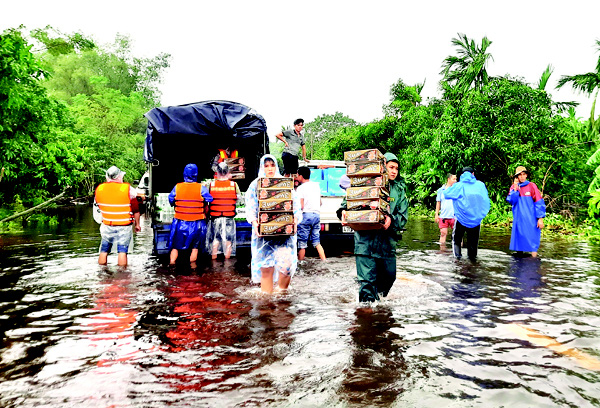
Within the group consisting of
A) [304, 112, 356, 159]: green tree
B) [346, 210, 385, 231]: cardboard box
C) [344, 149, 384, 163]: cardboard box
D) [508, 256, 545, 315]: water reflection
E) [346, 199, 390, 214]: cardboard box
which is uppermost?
[304, 112, 356, 159]: green tree

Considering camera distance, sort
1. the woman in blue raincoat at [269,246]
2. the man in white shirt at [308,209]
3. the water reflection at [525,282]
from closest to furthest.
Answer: the water reflection at [525,282] < the woman in blue raincoat at [269,246] < the man in white shirt at [308,209]

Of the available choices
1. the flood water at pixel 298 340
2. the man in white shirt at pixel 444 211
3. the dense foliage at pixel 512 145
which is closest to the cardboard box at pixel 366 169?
the flood water at pixel 298 340

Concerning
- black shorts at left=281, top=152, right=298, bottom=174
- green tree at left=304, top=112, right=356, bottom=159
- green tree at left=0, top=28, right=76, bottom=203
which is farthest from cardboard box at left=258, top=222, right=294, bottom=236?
green tree at left=304, top=112, right=356, bottom=159

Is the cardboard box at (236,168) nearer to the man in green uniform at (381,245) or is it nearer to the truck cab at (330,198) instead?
the truck cab at (330,198)

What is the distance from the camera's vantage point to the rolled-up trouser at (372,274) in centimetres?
598

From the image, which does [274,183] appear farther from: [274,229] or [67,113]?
[67,113]

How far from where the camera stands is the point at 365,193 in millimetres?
5730

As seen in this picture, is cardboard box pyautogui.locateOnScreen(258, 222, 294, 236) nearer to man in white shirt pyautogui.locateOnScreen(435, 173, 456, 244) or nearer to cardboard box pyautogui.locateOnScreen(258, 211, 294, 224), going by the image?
cardboard box pyautogui.locateOnScreen(258, 211, 294, 224)

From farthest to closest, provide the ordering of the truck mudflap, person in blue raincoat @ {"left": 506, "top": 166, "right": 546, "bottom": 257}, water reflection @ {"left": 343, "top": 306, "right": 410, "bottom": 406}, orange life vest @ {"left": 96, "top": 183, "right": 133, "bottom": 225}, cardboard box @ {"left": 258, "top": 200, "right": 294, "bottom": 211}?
person in blue raincoat @ {"left": 506, "top": 166, "right": 546, "bottom": 257} → the truck mudflap → orange life vest @ {"left": 96, "top": 183, "right": 133, "bottom": 225} → cardboard box @ {"left": 258, "top": 200, "right": 294, "bottom": 211} → water reflection @ {"left": 343, "top": 306, "right": 410, "bottom": 406}

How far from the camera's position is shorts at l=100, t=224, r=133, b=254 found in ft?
29.1

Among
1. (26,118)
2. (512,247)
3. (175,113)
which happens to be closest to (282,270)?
(175,113)

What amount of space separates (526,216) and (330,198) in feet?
13.3

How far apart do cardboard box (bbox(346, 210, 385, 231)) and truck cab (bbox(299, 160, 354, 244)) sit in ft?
15.6

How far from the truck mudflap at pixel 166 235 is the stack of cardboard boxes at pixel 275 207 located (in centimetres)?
396
